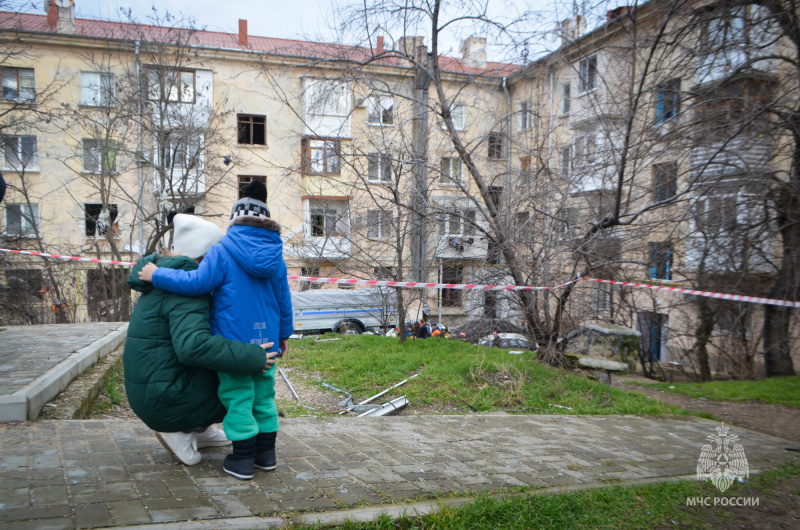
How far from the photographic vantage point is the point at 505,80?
10.5m

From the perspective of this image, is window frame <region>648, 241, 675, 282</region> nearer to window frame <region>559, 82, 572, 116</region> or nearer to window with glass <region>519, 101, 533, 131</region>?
window frame <region>559, 82, 572, 116</region>

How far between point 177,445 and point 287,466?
0.68 m

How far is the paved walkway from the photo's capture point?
271 cm

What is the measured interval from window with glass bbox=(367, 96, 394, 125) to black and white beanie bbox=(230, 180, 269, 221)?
23.2 feet

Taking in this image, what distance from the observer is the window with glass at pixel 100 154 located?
19234 mm

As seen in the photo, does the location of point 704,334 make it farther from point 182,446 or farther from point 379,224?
point 182,446

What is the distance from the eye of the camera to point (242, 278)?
10.5 ft

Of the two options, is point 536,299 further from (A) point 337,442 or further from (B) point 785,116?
(A) point 337,442

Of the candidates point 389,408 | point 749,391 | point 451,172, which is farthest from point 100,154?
point 749,391

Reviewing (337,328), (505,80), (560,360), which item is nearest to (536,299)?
(560,360)

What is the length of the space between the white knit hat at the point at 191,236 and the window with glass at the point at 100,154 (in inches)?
717

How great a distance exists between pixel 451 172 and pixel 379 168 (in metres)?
1.41

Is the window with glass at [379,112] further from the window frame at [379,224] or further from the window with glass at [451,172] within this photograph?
the window frame at [379,224]

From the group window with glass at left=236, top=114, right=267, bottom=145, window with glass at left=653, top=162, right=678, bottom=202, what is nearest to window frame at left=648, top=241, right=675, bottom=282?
window with glass at left=653, top=162, right=678, bottom=202
